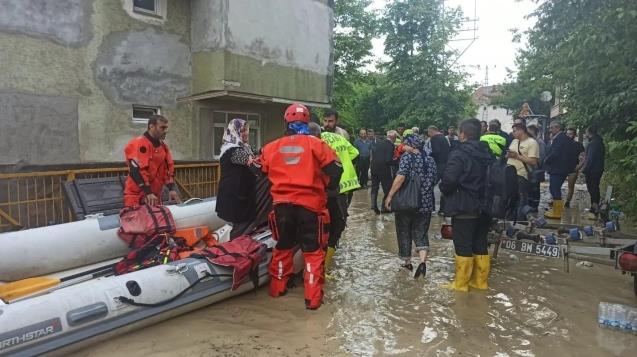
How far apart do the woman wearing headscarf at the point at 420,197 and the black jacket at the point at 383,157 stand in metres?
4.01

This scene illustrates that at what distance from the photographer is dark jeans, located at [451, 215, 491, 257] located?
5000mm

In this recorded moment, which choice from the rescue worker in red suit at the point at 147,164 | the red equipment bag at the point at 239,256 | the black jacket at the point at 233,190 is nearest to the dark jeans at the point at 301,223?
the red equipment bag at the point at 239,256

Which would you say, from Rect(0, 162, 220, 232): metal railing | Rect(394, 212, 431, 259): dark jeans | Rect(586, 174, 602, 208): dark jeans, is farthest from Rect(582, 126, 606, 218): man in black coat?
Rect(0, 162, 220, 232): metal railing

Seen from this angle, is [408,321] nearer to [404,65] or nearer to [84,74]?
[84,74]

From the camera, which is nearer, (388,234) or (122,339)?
(122,339)

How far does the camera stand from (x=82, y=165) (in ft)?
21.9

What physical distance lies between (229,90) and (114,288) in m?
8.40

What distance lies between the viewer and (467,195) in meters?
4.92

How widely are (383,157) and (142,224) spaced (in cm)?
565

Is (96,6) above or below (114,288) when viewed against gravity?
above

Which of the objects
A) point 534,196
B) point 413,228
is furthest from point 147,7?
point 534,196

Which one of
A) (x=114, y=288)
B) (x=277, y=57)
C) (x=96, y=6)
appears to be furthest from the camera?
(x=277, y=57)

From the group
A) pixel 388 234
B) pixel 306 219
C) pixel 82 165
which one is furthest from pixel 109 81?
pixel 306 219

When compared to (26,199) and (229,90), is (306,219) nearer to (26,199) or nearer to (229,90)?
(26,199)
